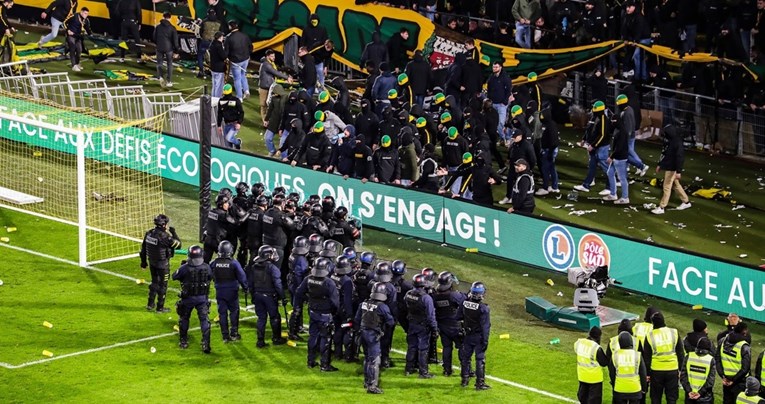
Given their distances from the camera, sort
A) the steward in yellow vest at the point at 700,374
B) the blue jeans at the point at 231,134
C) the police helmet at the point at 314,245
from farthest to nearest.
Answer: the blue jeans at the point at 231,134
the police helmet at the point at 314,245
the steward in yellow vest at the point at 700,374

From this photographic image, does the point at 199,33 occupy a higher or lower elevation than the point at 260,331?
higher

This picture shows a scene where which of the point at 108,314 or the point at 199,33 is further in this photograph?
the point at 199,33

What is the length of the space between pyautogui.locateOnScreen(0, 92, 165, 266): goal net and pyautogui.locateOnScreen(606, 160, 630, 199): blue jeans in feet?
31.7

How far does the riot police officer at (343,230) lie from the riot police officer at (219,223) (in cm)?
184

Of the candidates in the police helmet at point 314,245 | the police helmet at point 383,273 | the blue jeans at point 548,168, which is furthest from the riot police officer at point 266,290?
the blue jeans at point 548,168

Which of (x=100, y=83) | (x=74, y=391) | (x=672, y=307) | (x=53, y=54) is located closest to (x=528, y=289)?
(x=672, y=307)

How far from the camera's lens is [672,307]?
2639cm

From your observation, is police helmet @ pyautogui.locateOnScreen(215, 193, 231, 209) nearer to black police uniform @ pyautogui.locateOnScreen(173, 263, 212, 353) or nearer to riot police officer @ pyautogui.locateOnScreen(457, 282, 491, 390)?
black police uniform @ pyautogui.locateOnScreen(173, 263, 212, 353)

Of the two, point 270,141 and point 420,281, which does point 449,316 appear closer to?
point 420,281

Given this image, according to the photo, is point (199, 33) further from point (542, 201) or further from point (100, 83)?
point (542, 201)

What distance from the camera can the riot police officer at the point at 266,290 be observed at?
24.1 meters

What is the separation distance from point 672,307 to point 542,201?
266 inches

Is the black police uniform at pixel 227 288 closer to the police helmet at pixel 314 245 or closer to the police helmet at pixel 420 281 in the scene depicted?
the police helmet at pixel 314 245

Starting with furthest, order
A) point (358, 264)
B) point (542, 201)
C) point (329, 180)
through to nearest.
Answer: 1. point (542, 201)
2. point (329, 180)
3. point (358, 264)
